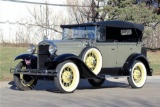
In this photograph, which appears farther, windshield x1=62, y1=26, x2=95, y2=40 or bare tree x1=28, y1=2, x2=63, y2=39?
bare tree x1=28, y1=2, x2=63, y2=39

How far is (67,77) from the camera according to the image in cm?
1300

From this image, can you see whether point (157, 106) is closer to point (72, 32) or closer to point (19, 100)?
point (19, 100)

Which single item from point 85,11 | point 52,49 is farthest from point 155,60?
point 52,49

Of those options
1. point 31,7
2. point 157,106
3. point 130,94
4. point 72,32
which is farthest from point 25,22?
point 157,106

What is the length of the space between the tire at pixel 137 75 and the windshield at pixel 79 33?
6.19 feet

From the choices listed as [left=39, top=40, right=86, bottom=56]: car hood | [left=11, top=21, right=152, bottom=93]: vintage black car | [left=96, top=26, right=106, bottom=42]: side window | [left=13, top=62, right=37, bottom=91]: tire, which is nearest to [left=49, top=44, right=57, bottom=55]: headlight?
[left=11, top=21, right=152, bottom=93]: vintage black car

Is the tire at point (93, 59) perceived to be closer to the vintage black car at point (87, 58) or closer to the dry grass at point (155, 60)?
the vintage black car at point (87, 58)

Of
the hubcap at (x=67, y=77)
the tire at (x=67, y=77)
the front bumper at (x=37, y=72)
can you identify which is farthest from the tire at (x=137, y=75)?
the front bumper at (x=37, y=72)

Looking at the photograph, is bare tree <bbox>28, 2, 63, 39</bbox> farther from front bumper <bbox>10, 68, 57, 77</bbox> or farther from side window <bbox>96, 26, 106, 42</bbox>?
front bumper <bbox>10, 68, 57, 77</bbox>

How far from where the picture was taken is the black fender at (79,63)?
1274cm

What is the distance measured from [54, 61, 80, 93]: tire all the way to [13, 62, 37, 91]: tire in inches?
66.5

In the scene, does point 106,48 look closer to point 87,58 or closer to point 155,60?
point 87,58

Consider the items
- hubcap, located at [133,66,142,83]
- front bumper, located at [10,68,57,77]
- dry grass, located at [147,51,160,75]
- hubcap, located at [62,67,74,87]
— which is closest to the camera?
front bumper, located at [10,68,57,77]

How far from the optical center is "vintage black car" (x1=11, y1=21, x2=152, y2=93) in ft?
42.7
